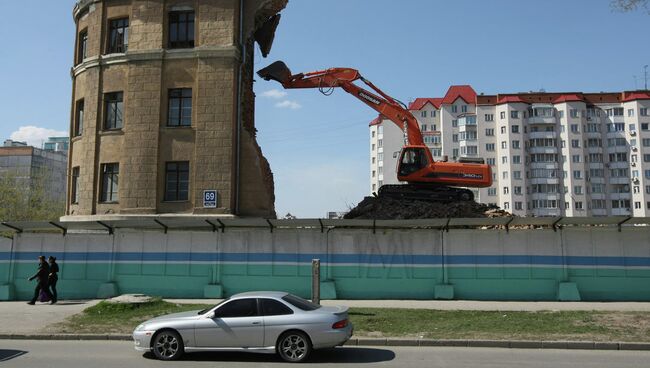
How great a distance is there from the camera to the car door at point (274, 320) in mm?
9969

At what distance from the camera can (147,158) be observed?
78.8 ft

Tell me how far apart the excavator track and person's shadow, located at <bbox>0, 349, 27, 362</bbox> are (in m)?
17.0

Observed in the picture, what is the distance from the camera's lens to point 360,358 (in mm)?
10250

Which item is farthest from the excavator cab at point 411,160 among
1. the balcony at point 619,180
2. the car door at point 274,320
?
the balcony at point 619,180

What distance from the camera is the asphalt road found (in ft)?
31.7

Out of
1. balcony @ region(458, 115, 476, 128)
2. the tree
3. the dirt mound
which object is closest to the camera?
the dirt mound

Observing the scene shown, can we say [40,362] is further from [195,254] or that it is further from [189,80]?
[189,80]

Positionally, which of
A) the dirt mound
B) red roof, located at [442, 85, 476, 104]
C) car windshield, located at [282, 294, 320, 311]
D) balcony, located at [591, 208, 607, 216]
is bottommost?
car windshield, located at [282, 294, 320, 311]

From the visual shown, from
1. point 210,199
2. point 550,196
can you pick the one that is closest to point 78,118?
point 210,199

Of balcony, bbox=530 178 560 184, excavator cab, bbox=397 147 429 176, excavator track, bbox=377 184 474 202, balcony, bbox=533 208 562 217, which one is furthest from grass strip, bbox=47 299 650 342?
balcony, bbox=530 178 560 184

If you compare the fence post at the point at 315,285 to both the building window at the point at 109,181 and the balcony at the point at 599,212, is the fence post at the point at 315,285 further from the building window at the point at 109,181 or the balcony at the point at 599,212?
the balcony at the point at 599,212

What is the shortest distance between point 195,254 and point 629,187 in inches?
3502

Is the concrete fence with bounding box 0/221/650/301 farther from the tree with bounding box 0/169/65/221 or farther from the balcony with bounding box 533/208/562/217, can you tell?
the balcony with bounding box 533/208/562/217

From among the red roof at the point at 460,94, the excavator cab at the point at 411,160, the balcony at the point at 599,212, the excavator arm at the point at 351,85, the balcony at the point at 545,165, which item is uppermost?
the red roof at the point at 460,94
